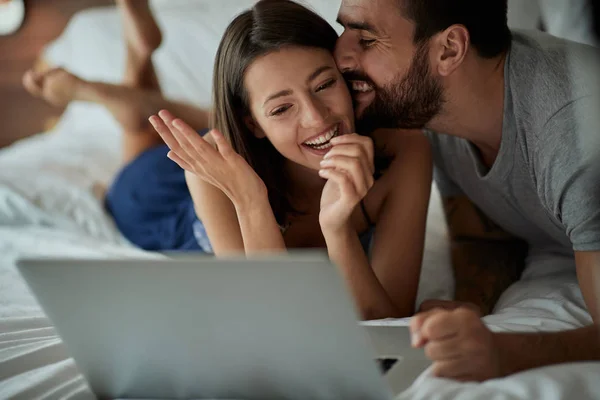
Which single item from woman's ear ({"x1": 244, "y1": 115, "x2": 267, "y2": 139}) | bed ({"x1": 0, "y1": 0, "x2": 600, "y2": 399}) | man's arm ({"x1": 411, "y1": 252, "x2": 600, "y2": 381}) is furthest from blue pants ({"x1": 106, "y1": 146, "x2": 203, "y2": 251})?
man's arm ({"x1": 411, "y1": 252, "x2": 600, "y2": 381})

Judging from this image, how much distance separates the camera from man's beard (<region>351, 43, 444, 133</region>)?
100 centimetres

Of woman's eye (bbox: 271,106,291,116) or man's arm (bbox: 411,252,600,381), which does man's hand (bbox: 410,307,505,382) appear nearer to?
man's arm (bbox: 411,252,600,381)

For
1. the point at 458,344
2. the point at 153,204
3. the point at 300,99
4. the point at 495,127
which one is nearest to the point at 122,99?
the point at 153,204

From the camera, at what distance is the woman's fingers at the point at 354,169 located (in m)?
0.90

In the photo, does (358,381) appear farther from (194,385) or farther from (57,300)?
(57,300)

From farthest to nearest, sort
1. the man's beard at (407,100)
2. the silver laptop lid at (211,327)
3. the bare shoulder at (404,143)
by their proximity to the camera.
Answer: the bare shoulder at (404,143), the man's beard at (407,100), the silver laptop lid at (211,327)

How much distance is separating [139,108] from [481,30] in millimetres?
917

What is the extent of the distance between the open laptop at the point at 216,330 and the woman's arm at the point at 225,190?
253 millimetres

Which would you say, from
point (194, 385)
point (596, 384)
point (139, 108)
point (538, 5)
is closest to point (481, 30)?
point (538, 5)

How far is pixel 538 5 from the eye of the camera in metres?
0.95

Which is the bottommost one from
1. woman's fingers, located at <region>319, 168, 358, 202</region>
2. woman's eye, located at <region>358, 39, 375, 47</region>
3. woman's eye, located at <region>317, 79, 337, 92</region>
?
woman's fingers, located at <region>319, 168, 358, 202</region>

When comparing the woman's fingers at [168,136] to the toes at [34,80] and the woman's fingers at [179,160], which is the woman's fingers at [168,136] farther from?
the toes at [34,80]

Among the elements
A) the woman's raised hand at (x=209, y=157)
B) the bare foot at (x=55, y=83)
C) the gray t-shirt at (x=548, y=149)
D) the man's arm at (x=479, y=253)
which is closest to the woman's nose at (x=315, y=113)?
the woman's raised hand at (x=209, y=157)

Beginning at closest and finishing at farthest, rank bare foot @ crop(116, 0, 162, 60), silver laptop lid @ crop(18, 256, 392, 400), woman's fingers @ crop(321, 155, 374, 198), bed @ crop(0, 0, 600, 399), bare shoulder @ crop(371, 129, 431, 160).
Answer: silver laptop lid @ crop(18, 256, 392, 400) → bed @ crop(0, 0, 600, 399) → woman's fingers @ crop(321, 155, 374, 198) → bare shoulder @ crop(371, 129, 431, 160) → bare foot @ crop(116, 0, 162, 60)
